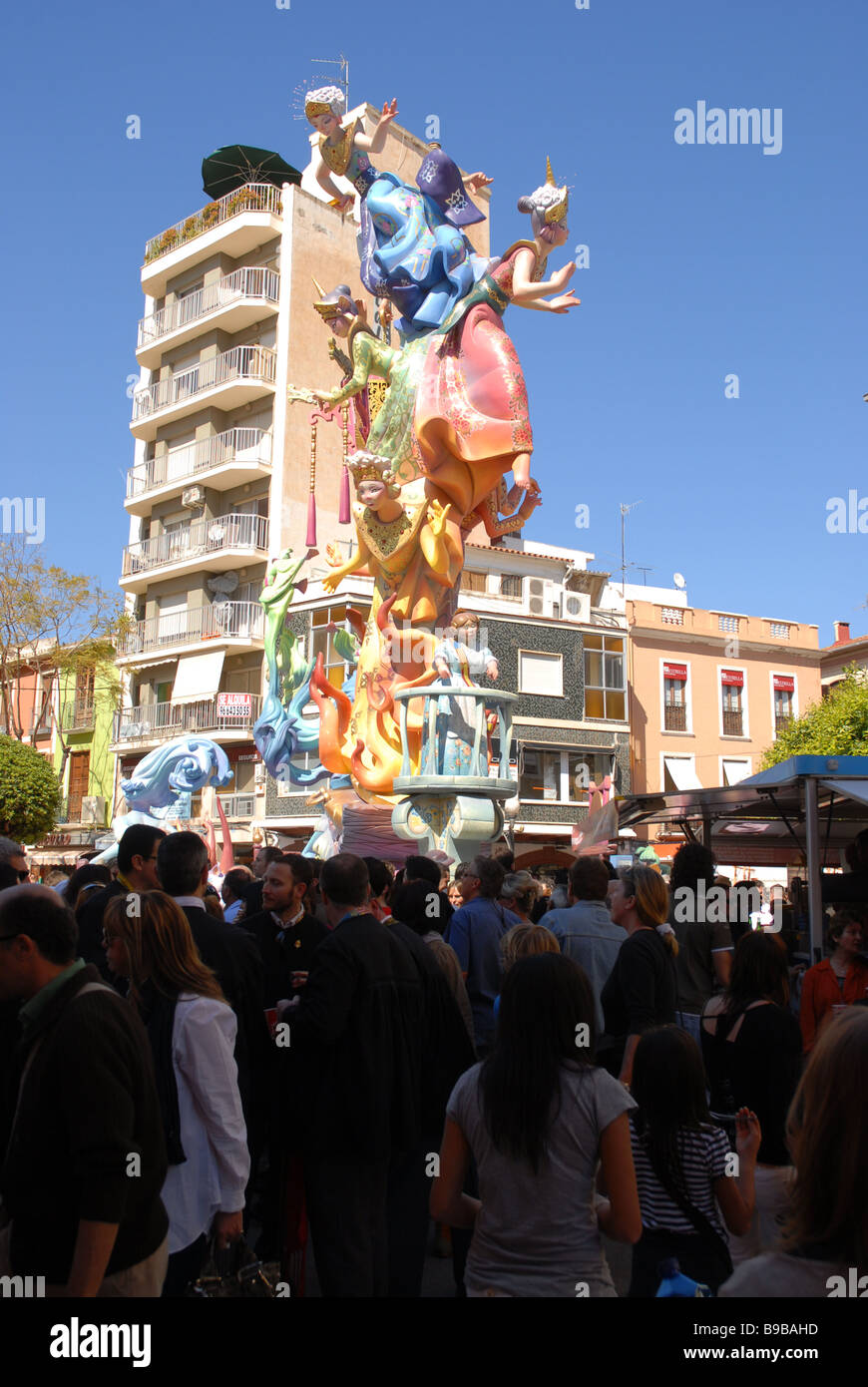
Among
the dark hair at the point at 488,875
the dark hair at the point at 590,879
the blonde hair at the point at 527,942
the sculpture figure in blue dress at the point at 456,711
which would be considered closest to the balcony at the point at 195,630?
the sculpture figure in blue dress at the point at 456,711

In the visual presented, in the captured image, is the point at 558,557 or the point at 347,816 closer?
the point at 347,816

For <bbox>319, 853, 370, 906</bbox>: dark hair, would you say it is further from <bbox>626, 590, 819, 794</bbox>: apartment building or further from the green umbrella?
the green umbrella

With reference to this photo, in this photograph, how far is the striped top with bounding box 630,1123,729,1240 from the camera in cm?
328

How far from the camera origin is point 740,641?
37.2 m

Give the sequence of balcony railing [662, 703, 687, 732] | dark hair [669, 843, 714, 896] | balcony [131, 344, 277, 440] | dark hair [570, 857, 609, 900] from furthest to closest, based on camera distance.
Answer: balcony railing [662, 703, 687, 732] → balcony [131, 344, 277, 440] → dark hair [669, 843, 714, 896] → dark hair [570, 857, 609, 900]

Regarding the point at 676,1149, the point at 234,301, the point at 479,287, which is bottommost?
the point at 676,1149

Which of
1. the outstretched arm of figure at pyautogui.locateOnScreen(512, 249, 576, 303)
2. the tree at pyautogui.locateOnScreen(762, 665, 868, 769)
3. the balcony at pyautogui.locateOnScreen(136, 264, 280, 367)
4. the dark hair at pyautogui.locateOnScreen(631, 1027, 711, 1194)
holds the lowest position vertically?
the dark hair at pyautogui.locateOnScreen(631, 1027, 711, 1194)

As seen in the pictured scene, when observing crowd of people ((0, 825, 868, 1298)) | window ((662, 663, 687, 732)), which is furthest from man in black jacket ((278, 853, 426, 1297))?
window ((662, 663, 687, 732))
